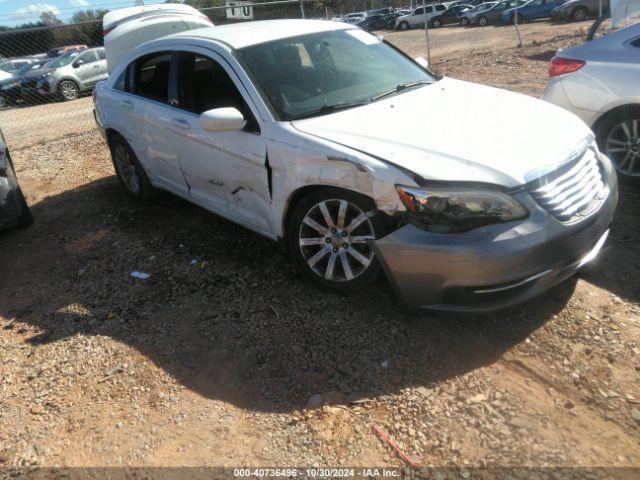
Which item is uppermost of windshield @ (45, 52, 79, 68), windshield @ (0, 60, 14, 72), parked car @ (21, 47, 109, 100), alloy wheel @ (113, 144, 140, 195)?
alloy wheel @ (113, 144, 140, 195)

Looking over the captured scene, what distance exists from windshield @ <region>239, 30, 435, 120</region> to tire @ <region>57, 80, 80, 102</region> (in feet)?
46.5

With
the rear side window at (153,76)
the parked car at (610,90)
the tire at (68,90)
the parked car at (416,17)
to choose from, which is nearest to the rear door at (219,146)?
the rear side window at (153,76)

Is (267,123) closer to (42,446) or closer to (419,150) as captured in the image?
(419,150)

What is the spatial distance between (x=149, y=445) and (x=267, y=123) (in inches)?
80.3

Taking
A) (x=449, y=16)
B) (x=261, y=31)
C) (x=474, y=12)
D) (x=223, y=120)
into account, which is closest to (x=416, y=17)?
(x=449, y=16)

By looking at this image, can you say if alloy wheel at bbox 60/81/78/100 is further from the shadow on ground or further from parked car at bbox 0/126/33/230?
the shadow on ground

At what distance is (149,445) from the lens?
2627 mm

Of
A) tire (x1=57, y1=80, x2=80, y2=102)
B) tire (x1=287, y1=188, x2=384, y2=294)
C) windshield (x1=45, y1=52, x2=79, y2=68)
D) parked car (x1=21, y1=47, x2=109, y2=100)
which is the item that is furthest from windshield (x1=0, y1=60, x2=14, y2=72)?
tire (x1=287, y1=188, x2=384, y2=294)

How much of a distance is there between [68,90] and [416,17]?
82.2ft

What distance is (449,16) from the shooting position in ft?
116

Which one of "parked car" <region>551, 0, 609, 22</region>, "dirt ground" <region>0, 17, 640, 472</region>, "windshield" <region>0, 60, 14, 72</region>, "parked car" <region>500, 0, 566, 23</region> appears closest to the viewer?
"dirt ground" <region>0, 17, 640, 472</region>

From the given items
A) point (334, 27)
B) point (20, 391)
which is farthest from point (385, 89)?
point (20, 391)

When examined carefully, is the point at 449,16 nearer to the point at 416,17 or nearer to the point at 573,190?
the point at 416,17

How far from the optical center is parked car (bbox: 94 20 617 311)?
2809 millimetres
